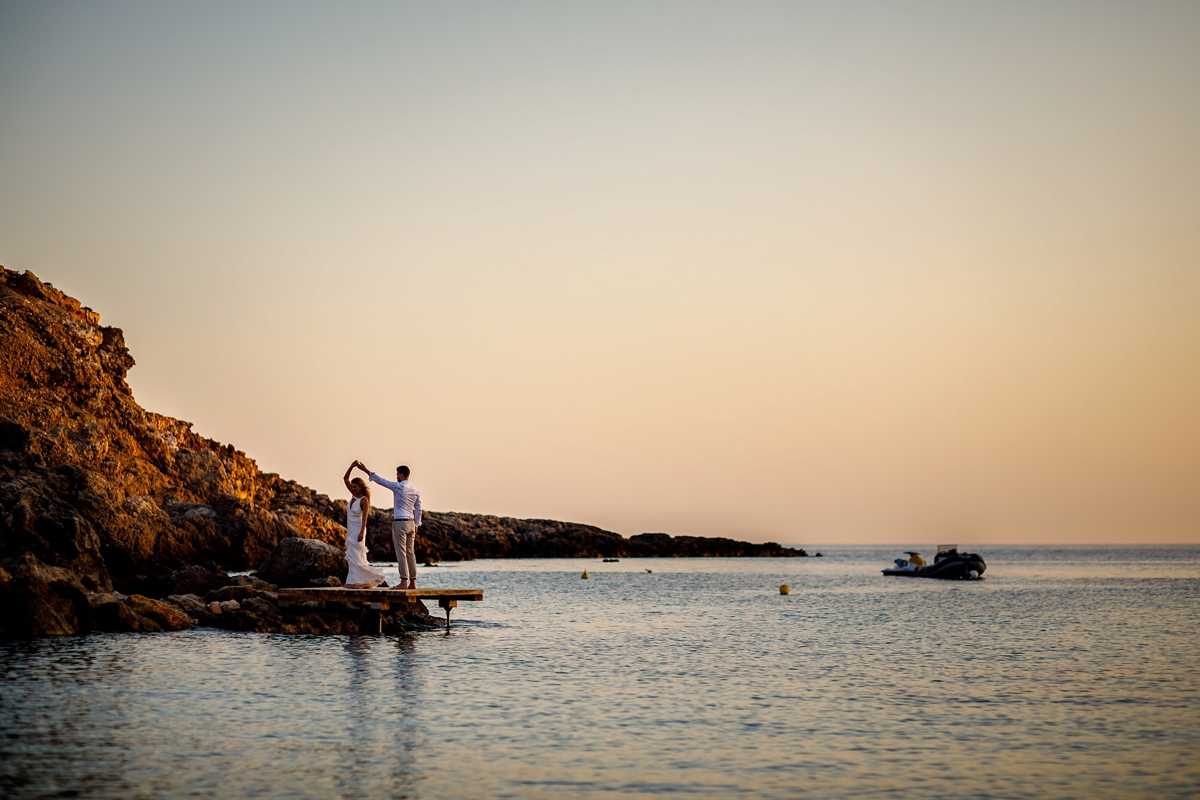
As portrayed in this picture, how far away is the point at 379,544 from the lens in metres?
124

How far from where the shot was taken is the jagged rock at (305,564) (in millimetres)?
33781

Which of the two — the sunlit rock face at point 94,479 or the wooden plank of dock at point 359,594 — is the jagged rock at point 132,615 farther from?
the wooden plank of dock at point 359,594

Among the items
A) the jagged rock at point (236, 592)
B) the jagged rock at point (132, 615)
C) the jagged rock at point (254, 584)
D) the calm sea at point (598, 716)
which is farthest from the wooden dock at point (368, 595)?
the jagged rock at point (132, 615)

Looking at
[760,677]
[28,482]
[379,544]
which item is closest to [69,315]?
[28,482]

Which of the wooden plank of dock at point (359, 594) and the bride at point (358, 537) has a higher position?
the bride at point (358, 537)

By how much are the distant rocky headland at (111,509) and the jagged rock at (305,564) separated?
0.23 feet

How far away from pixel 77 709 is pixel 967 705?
1617cm

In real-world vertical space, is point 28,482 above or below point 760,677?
above

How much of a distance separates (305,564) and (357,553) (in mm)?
6148

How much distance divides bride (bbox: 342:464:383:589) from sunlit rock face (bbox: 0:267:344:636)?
Answer: 7346 mm

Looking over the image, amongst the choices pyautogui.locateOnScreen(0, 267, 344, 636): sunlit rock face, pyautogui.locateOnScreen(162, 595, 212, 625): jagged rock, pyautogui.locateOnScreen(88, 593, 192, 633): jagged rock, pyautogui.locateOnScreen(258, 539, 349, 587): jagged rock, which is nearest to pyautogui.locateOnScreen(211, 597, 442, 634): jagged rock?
pyautogui.locateOnScreen(162, 595, 212, 625): jagged rock

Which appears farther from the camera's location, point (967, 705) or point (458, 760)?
point (967, 705)

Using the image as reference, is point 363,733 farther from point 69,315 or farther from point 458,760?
point 69,315

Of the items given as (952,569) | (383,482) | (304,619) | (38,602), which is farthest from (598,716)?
(952,569)
